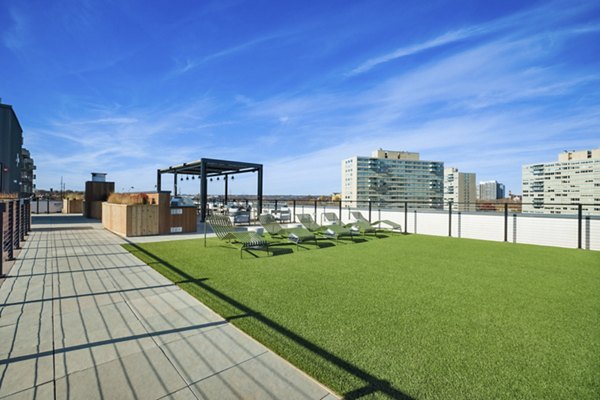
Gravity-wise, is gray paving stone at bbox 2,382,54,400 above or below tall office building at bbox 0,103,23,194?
below

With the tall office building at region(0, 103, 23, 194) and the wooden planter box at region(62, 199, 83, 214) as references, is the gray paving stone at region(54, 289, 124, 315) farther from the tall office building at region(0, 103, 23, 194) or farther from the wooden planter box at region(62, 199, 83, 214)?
the tall office building at region(0, 103, 23, 194)

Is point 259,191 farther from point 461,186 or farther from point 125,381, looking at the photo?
point 461,186

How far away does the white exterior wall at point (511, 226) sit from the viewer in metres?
7.89

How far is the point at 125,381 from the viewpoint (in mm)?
1966

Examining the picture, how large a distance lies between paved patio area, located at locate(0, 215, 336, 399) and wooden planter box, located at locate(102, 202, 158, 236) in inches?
194

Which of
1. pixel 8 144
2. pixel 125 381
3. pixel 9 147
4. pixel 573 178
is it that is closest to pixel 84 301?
pixel 125 381

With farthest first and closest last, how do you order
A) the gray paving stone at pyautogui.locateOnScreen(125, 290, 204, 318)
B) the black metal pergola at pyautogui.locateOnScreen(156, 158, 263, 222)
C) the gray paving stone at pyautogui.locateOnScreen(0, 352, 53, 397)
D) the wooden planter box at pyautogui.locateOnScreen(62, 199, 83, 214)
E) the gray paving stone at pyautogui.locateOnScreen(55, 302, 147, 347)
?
the wooden planter box at pyautogui.locateOnScreen(62, 199, 83, 214) → the black metal pergola at pyautogui.locateOnScreen(156, 158, 263, 222) → the gray paving stone at pyautogui.locateOnScreen(125, 290, 204, 318) → the gray paving stone at pyautogui.locateOnScreen(55, 302, 147, 347) → the gray paving stone at pyautogui.locateOnScreen(0, 352, 53, 397)

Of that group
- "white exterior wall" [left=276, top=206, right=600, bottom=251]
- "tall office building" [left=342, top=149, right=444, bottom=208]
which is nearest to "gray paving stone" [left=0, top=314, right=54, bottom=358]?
"white exterior wall" [left=276, top=206, right=600, bottom=251]

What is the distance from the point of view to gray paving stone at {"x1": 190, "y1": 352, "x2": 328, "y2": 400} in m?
1.83

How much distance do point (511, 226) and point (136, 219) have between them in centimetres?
1188

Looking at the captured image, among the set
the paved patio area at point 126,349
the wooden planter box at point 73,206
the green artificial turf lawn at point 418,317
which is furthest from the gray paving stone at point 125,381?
the wooden planter box at point 73,206

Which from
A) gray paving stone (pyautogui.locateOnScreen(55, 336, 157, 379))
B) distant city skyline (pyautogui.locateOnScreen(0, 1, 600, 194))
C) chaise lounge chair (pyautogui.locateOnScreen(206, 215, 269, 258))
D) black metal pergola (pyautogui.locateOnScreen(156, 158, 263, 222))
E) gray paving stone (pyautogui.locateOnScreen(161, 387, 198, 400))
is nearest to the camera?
gray paving stone (pyautogui.locateOnScreen(161, 387, 198, 400))

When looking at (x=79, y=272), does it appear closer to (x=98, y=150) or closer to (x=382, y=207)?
(x=382, y=207)

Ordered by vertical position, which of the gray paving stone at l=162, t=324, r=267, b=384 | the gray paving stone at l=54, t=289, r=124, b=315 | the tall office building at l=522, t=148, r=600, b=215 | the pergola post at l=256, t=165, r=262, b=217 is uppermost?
the tall office building at l=522, t=148, r=600, b=215
